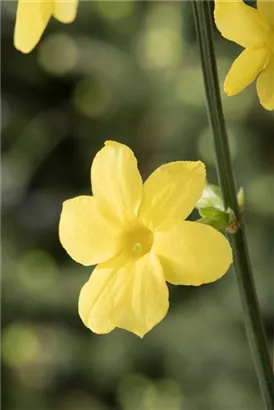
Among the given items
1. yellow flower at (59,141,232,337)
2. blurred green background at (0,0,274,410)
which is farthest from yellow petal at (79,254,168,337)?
blurred green background at (0,0,274,410)

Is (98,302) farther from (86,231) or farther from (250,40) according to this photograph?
(250,40)

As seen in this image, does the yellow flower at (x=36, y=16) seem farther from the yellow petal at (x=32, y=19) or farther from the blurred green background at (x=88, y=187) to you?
the blurred green background at (x=88, y=187)

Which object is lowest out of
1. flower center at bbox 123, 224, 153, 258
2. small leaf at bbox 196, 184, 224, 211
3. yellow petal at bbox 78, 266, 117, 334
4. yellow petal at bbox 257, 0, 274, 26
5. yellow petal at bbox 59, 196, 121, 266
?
yellow petal at bbox 78, 266, 117, 334

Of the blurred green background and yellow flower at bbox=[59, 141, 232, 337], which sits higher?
yellow flower at bbox=[59, 141, 232, 337]

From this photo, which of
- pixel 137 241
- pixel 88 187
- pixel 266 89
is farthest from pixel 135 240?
pixel 88 187

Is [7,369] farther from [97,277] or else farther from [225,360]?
[97,277]

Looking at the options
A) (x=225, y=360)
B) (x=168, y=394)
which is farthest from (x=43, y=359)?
(x=225, y=360)

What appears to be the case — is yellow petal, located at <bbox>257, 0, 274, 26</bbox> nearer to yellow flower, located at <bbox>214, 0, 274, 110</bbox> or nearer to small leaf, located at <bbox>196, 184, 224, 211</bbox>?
yellow flower, located at <bbox>214, 0, 274, 110</bbox>

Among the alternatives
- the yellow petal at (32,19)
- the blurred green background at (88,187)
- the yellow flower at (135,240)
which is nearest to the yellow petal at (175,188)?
the yellow flower at (135,240)
